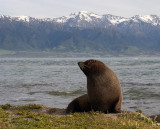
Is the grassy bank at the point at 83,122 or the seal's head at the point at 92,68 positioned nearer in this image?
the grassy bank at the point at 83,122

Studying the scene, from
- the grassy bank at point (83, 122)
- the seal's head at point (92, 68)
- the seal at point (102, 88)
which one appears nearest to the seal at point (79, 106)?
the seal at point (102, 88)

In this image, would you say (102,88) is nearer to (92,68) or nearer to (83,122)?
(92,68)

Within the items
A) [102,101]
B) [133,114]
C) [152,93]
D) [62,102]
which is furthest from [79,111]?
[152,93]

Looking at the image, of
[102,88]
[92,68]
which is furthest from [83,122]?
[92,68]

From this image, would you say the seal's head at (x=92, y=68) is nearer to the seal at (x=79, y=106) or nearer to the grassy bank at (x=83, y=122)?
the seal at (x=79, y=106)

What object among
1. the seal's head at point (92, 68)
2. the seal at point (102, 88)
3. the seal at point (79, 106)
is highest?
the seal's head at point (92, 68)

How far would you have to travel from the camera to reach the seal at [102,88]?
1084cm

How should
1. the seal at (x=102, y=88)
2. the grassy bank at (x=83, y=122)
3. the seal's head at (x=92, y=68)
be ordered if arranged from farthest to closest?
the seal's head at (x=92, y=68), the seal at (x=102, y=88), the grassy bank at (x=83, y=122)

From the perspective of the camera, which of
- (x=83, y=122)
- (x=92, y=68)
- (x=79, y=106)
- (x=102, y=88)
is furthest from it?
(x=79, y=106)

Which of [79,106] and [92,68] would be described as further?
[79,106]

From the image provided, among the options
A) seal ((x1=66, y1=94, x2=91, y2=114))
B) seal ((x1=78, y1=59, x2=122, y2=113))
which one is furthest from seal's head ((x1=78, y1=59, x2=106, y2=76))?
seal ((x1=66, y1=94, x2=91, y2=114))

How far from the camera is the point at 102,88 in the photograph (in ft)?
35.6

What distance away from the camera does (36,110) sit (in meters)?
13.0

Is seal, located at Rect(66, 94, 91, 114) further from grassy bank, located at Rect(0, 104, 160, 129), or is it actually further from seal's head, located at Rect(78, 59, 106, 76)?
seal's head, located at Rect(78, 59, 106, 76)
